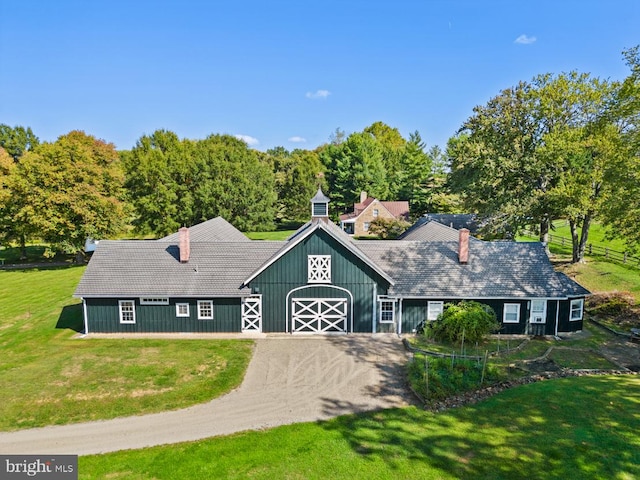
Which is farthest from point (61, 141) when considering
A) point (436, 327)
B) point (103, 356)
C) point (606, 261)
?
point (606, 261)

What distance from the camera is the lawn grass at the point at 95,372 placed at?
48.2 feet

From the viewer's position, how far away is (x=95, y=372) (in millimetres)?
17609

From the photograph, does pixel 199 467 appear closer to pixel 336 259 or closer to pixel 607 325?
pixel 336 259

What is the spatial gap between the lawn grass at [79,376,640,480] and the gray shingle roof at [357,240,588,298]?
345 inches

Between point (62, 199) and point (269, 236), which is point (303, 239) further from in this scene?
point (269, 236)

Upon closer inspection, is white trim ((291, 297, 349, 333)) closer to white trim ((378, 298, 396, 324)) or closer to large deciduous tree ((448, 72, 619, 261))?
white trim ((378, 298, 396, 324))

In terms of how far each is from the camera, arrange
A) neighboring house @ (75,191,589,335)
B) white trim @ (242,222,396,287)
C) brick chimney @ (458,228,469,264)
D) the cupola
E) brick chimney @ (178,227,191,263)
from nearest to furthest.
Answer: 1. white trim @ (242,222,396,287)
2. neighboring house @ (75,191,589,335)
3. brick chimney @ (178,227,191,263)
4. brick chimney @ (458,228,469,264)
5. the cupola

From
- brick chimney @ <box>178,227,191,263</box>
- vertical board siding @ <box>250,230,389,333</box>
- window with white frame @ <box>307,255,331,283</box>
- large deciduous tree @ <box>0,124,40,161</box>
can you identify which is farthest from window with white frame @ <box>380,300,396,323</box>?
large deciduous tree @ <box>0,124,40,161</box>

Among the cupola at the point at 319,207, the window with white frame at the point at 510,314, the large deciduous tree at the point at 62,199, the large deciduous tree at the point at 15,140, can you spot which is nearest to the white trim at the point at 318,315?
A: the cupola at the point at 319,207

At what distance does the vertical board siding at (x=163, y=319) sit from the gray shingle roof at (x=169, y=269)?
0.80 m

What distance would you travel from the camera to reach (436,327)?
21.7 metres

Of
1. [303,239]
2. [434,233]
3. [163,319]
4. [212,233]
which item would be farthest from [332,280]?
[434,233]

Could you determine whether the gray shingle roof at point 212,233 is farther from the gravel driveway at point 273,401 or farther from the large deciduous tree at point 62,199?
the large deciduous tree at point 62,199

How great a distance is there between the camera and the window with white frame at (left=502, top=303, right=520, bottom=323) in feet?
73.7
